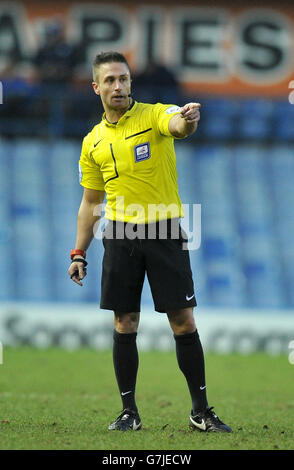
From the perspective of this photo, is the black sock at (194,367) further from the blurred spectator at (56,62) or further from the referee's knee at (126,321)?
the blurred spectator at (56,62)

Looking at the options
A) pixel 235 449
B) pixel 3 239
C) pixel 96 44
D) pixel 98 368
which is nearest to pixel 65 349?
pixel 98 368

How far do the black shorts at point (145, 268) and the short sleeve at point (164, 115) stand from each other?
63 cm

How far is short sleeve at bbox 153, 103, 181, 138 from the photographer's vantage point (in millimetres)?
5781

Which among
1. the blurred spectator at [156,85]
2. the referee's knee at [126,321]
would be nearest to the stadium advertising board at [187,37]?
the blurred spectator at [156,85]

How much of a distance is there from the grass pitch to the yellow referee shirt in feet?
4.70

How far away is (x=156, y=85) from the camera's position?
2189 centimetres

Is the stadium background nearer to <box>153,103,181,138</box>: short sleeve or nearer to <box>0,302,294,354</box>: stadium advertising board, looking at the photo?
<box>0,302,294,354</box>: stadium advertising board

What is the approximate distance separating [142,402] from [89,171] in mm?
2704

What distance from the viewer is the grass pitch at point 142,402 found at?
5.48 meters

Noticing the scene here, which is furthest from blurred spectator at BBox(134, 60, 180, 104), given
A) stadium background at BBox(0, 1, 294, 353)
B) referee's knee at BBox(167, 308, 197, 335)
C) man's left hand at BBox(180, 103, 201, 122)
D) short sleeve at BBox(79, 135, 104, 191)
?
man's left hand at BBox(180, 103, 201, 122)

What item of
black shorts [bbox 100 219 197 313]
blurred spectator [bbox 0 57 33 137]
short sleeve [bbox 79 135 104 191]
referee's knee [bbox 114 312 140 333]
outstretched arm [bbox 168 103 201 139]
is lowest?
referee's knee [bbox 114 312 140 333]
